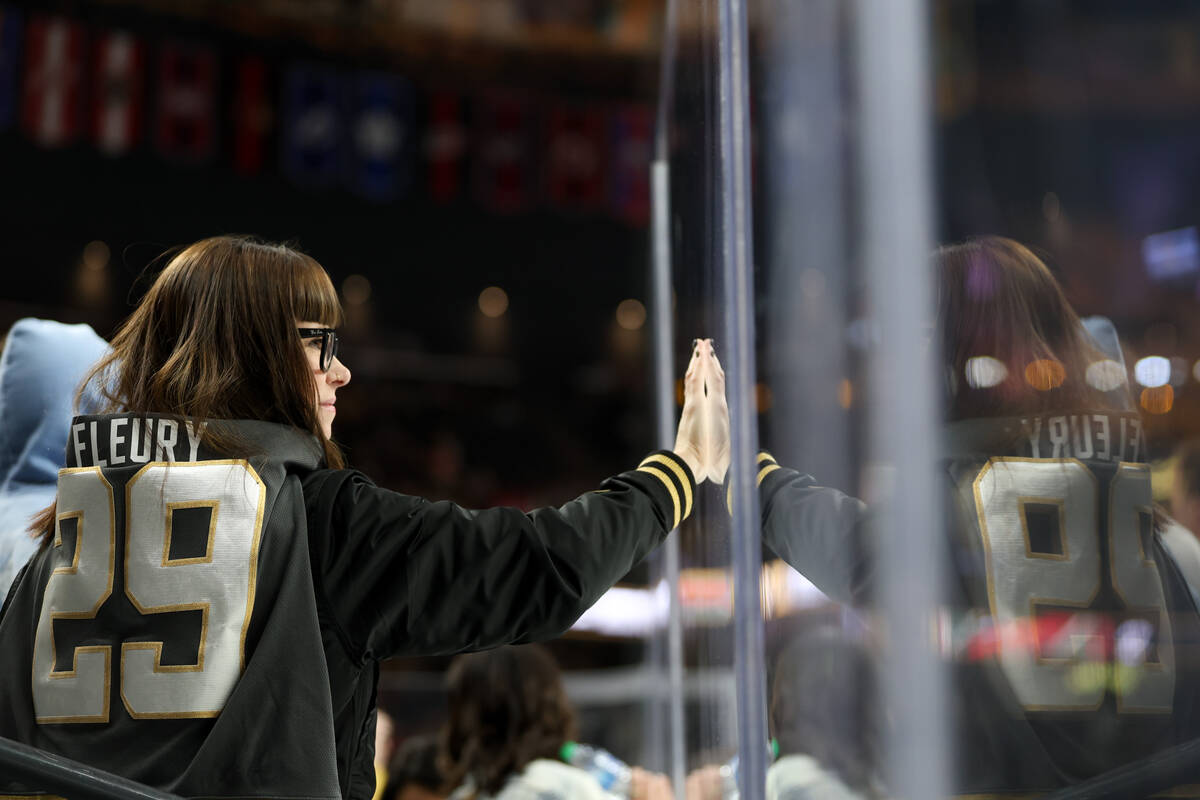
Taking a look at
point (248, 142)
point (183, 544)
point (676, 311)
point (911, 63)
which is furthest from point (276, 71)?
point (911, 63)

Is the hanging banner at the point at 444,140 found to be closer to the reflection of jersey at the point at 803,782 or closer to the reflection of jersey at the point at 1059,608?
the reflection of jersey at the point at 803,782

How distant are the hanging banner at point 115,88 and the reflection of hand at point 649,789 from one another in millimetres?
4239

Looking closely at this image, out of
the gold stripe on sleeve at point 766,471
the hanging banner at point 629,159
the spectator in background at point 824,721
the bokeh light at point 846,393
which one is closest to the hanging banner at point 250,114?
the hanging banner at point 629,159

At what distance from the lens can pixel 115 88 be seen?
5.15 m

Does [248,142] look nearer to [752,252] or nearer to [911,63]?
[752,252]

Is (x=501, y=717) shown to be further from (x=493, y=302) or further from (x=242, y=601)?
(x=493, y=302)

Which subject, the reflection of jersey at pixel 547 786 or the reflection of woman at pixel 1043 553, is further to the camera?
the reflection of jersey at pixel 547 786

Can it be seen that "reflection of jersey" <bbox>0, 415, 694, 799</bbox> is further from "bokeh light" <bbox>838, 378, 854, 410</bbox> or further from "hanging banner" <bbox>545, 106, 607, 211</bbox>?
"hanging banner" <bbox>545, 106, 607, 211</bbox>

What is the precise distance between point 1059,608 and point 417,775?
1.96m

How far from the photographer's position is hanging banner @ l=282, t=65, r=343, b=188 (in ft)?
18.7

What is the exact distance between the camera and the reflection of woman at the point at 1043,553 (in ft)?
1.33

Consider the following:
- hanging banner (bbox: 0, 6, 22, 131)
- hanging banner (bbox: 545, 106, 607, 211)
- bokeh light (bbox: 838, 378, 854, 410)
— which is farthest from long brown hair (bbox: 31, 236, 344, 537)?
hanging banner (bbox: 545, 106, 607, 211)

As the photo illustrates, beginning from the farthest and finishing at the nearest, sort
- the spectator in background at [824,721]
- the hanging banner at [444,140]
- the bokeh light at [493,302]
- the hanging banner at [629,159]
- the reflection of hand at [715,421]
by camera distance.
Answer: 1. the bokeh light at [493,302]
2. the hanging banner at [629,159]
3. the hanging banner at [444,140]
4. the reflection of hand at [715,421]
5. the spectator in background at [824,721]

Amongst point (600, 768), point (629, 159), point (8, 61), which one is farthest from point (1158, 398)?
point (629, 159)
